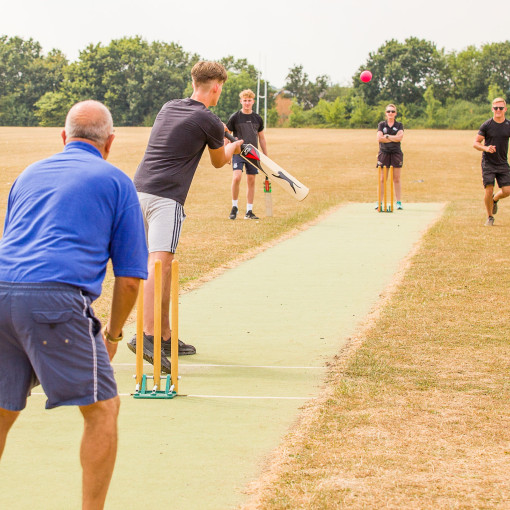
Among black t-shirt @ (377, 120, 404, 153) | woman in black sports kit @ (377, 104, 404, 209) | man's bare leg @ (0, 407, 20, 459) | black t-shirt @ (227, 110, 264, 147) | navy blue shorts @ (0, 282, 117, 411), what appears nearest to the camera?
navy blue shorts @ (0, 282, 117, 411)

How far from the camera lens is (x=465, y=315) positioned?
309 inches

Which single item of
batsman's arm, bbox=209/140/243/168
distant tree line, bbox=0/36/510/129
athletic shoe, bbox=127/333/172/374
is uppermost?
distant tree line, bbox=0/36/510/129

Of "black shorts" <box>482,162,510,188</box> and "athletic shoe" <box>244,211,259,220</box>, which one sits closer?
"black shorts" <box>482,162,510,188</box>

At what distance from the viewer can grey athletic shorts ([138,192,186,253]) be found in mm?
6086

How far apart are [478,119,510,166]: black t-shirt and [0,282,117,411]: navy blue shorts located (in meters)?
12.1

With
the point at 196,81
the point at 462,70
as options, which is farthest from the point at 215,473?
the point at 462,70

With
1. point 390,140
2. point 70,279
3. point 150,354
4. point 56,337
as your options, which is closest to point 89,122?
point 70,279

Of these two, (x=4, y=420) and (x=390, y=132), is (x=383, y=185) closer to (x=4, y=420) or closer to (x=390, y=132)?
(x=390, y=132)

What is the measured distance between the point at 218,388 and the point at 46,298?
109 inches

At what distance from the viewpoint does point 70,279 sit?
10.2 ft

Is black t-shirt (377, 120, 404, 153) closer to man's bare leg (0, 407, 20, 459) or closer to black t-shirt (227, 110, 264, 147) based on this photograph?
black t-shirt (227, 110, 264, 147)

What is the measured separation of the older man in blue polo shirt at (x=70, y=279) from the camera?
3051 millimetres

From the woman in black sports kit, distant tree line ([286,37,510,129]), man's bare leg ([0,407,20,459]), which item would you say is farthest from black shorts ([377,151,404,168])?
distant tree line ([286,37,510,129])

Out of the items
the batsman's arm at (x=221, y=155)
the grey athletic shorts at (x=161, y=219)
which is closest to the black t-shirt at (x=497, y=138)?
the batsman's arm at (x=221, y=155)
